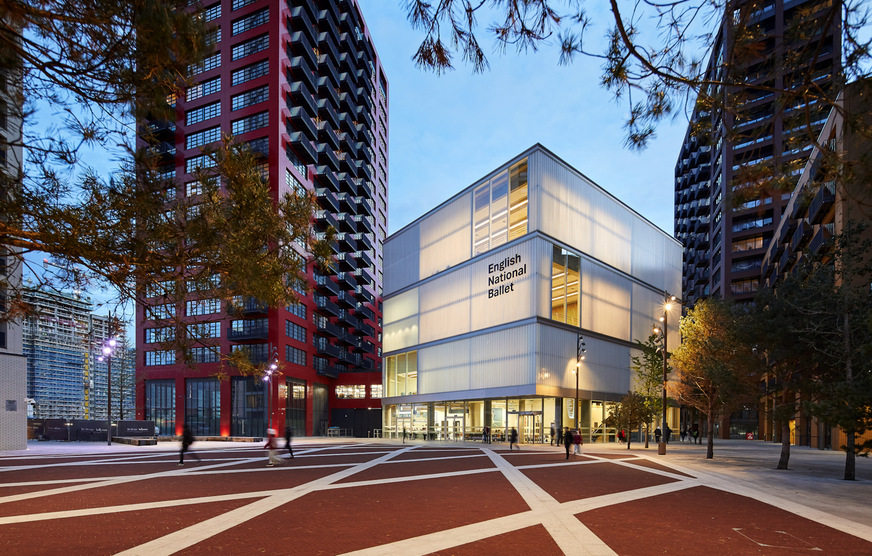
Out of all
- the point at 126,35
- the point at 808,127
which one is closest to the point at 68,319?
the point at 126,35

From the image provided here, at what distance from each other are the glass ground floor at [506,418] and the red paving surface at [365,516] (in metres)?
24.8

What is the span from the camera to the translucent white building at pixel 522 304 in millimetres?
38906

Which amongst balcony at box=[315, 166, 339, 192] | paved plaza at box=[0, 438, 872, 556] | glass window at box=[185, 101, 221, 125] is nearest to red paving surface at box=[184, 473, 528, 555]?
paved plaza at box=[0, 438, 872, 556]

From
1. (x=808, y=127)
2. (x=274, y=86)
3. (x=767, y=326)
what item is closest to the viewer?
(x=808, y=127)

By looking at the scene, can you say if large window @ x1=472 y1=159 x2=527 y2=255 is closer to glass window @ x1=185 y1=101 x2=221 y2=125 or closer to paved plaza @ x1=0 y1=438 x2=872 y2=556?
paved plaza @ x1=0 y1=438 x2=872 y2=556

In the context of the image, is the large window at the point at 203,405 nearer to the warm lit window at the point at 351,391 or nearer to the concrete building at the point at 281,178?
the concrete building at the point at 281,178

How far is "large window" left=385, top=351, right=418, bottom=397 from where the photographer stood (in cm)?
5069

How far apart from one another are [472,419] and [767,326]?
27.3 meters

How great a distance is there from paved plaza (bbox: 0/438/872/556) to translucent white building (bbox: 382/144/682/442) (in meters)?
19.8

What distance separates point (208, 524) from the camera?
9.67m

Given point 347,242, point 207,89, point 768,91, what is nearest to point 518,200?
point 768,91

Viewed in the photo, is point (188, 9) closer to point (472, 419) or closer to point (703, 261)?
point (472, 419)

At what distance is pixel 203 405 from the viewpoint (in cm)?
5450

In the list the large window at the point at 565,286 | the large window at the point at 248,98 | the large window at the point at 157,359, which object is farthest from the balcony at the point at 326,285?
the large window at the point at 565,286
